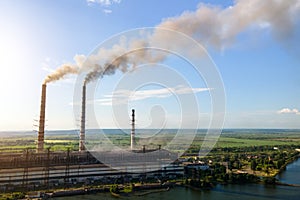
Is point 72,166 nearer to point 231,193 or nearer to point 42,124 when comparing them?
point 42,124

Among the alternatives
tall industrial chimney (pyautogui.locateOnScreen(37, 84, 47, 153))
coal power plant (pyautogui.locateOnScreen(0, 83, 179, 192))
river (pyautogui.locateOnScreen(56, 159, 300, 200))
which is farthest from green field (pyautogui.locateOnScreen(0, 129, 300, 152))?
river (pyautogui.locateOnScreen(56, 159, 300, 200))

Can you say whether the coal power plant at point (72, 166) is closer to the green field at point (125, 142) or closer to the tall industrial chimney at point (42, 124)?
the tall industrial chimney at point (42, 124)

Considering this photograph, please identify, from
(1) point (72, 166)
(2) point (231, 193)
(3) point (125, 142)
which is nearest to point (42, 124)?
(1) point (72, 166)

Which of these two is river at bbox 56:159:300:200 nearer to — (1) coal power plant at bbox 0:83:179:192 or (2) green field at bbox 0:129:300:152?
(1) coal power plant at bbox 0:83:179:192

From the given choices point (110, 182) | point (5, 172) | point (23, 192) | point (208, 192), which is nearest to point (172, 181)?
point (208, 192)

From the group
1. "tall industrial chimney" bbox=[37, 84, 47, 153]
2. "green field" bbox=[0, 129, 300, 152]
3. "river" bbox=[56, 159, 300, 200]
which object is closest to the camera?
"river" bbox=[56, 159, 300, 200]

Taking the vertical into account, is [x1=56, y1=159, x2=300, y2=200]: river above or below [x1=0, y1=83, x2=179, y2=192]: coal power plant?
below

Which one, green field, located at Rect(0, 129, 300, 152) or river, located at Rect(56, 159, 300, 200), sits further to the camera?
green field, located at Rect(0, 129, 300, 152)

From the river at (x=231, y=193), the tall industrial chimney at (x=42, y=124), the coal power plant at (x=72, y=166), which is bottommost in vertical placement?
the river at (x=231, y=193)

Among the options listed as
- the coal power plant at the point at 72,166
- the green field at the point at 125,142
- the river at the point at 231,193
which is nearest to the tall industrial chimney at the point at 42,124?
the coal power plant at the point at 72,166
